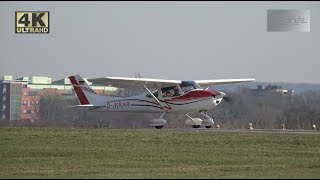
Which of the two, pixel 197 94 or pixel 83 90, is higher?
pixel 83 90

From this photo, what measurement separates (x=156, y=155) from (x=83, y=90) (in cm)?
2678

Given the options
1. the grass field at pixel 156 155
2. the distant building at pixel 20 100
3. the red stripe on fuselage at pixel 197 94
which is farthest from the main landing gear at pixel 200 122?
the distant building at pixel 20 100

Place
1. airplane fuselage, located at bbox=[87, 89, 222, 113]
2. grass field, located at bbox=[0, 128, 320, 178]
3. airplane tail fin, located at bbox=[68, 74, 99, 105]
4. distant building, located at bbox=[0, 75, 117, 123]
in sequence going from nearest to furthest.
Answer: grass field, located at bbox=[0, 128, 320, 178]
airplane fuselage, located at bbox=[87, 89, 222, 113]
airplane tail fin, located at bbox=[68, 74, 99, 105]
distant building, located at bbox=[0, 75, 117, 123]

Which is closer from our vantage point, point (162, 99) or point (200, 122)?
point (200, 122)

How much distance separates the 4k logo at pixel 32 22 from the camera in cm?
4300

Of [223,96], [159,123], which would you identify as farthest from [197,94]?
[159,123]

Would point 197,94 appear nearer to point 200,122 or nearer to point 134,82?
point 200,122

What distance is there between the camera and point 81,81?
5472 centimetres

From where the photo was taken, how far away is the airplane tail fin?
5341 cm

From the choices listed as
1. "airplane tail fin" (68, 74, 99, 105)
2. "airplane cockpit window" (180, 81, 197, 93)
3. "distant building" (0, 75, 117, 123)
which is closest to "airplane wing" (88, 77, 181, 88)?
"airplane cockpit window" (180, 81, 197, 93)

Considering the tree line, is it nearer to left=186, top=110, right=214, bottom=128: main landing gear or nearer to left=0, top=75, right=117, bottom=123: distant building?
left=186, top=110, right=214, bottom=128: main landing gear

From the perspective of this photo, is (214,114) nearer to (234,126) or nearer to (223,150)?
(234,126)

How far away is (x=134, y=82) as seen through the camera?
49.4 meters

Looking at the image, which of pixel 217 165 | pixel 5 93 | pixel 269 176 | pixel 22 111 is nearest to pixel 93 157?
pixel 217 165
